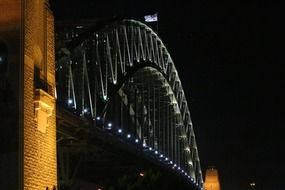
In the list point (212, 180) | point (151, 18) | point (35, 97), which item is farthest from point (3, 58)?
point (151, 18)

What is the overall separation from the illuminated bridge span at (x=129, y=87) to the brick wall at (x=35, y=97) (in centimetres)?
3008

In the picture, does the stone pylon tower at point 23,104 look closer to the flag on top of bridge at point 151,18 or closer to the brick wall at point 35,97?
the brick wall at point 35,97

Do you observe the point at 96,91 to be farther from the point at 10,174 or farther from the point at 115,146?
the point at 10,174

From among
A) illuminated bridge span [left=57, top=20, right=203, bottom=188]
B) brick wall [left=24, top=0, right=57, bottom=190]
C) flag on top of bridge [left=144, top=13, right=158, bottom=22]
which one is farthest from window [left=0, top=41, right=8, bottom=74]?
flag on top of bridge [left=144, top=13, right=158, bottom=22]

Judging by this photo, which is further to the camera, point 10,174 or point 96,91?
point 96,91

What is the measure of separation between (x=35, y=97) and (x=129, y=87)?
74809 millimetres

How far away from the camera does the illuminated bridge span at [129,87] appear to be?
61594 millimetres

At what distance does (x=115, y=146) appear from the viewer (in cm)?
5731

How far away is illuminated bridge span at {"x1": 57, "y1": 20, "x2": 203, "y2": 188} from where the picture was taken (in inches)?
2425

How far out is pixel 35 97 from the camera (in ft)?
57.1

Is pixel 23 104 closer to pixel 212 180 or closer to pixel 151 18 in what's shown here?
pixel 212 180

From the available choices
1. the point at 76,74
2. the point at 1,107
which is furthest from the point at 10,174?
the point at 76,74

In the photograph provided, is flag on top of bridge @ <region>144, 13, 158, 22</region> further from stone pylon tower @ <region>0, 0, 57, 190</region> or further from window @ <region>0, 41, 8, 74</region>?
window @ <region>0, 41, 8, 74</region>

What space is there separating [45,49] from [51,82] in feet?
2.98
